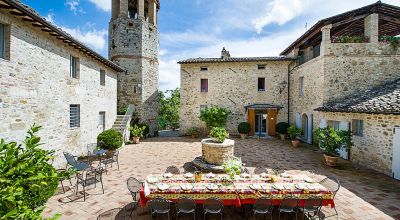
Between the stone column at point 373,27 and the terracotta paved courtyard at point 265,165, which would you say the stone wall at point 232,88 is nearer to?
the terracotta paved courtyard at point 265,165

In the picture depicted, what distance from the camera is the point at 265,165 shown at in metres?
9.69

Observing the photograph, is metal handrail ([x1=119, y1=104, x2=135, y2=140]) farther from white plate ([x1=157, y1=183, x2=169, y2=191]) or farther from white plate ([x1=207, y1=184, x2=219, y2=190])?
white plate ([x1=207, y1=184, x2=219, y2=190])

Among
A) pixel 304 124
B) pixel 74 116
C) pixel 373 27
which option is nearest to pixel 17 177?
pixel 74 116

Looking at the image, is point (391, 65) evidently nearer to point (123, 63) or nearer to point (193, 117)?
point (193, 117)

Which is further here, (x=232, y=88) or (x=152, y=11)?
(x=152, y=11)

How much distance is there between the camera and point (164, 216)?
5199 mm

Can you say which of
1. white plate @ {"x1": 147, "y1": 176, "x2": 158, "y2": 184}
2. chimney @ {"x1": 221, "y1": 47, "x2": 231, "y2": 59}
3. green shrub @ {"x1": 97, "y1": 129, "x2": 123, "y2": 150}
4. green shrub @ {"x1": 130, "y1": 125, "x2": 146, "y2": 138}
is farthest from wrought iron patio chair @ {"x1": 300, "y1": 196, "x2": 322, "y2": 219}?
chimney @ {"x1": 221, "y1": 47, "x2": 231, "y2": 59}

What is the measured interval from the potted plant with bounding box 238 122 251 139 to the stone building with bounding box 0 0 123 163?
1052cm

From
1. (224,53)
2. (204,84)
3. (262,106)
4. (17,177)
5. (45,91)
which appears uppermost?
(224,53)

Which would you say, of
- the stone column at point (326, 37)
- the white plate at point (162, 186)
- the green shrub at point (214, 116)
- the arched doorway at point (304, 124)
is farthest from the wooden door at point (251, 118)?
the white plate at point (162, 186)

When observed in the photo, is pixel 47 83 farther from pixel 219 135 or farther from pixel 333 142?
pixel 333 142

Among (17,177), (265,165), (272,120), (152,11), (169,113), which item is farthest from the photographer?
(169,113)

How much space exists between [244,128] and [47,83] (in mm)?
13420

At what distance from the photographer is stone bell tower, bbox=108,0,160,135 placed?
57.3 ft
